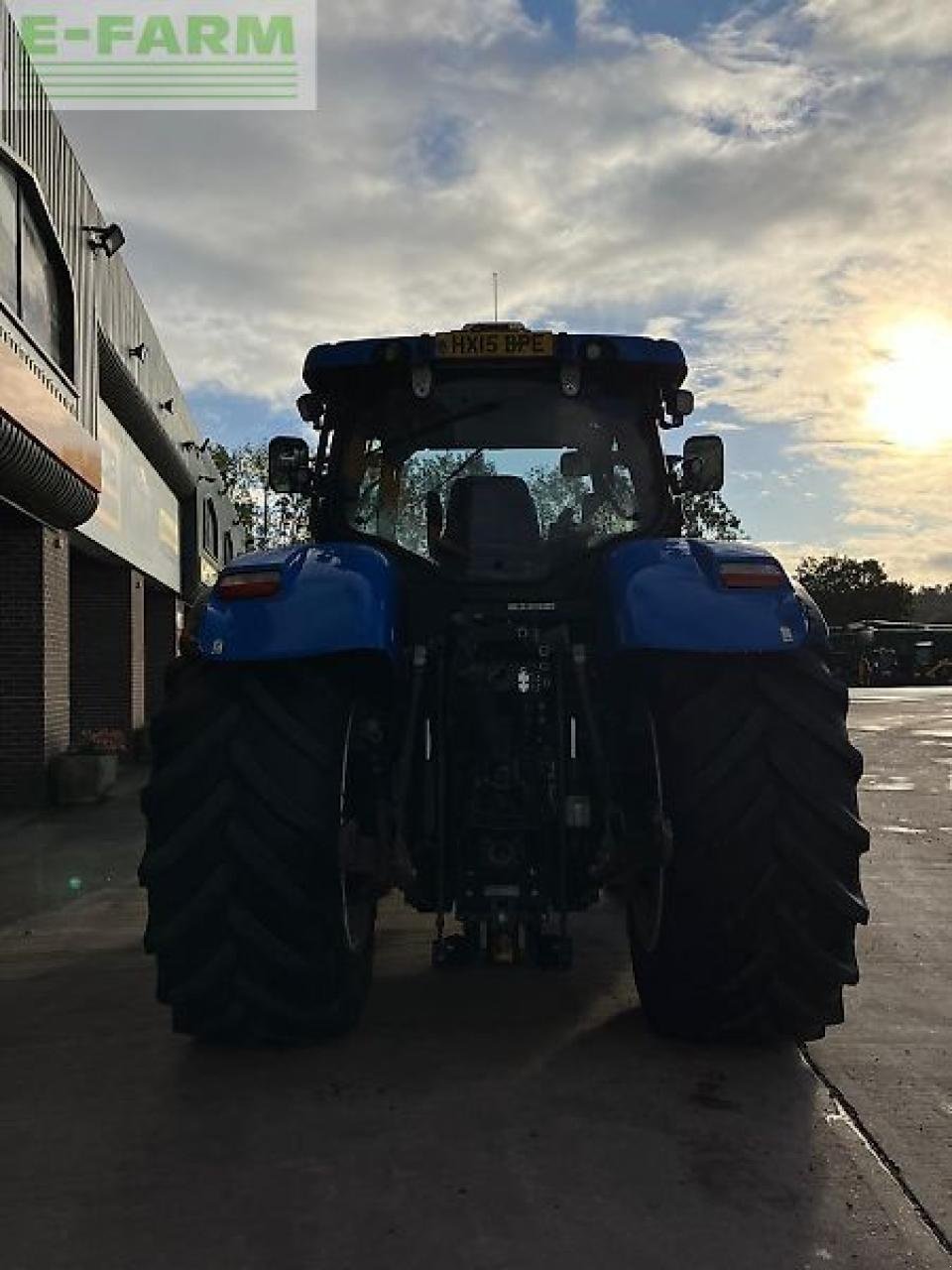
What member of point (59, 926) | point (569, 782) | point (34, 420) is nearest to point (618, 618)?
point (569, 782)

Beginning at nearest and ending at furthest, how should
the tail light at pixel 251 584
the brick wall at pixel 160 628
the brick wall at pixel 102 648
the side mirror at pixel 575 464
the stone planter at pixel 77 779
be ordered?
1. the tail light at pixel 251 584
2. the side mirror at pixel 575 464
3. the stone planter at pixel 77 779
4. the brick wall at pixel 102 648
5. the brick wall at pixel 160 628

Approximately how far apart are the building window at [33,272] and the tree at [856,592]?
232ft

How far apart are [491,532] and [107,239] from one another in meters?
10.9

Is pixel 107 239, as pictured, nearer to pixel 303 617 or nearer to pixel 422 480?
pixel 422 480

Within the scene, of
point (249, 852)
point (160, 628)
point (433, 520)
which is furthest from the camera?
point (160, 628)

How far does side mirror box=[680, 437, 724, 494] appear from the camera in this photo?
4.96m

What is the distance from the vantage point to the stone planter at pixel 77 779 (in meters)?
Answer: 11.3

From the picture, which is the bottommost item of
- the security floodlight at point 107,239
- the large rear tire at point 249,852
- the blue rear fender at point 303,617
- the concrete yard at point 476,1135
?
the concrete yard at point 476,1135

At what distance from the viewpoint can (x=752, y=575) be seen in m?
3.65

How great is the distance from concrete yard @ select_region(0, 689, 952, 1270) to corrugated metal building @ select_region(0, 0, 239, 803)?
5948 millimetres

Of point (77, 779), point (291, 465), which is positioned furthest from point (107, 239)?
point (291, 465)

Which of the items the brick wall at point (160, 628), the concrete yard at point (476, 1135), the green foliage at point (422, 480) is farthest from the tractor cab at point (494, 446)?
the brick wall at point (160, 628)

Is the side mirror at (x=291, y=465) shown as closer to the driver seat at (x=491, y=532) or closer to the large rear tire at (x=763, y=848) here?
the driver seat at (x=491, y=532)

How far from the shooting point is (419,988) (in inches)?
180
